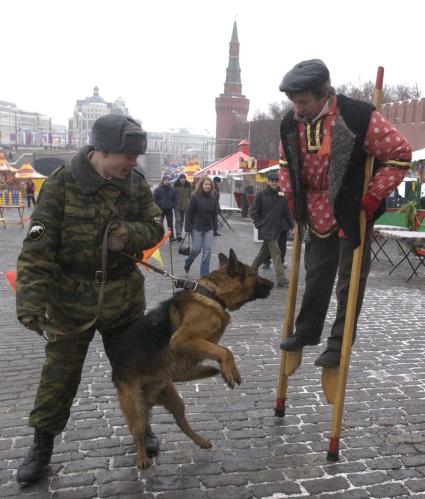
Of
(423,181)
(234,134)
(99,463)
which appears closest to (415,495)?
(99,463)

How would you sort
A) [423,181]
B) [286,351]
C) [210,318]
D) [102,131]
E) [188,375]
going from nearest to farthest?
[102,131] → [210,318] → [188,375] → [286,351] → [423,181]

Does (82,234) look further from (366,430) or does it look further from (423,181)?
(423,181)

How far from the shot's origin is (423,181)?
19812 mm

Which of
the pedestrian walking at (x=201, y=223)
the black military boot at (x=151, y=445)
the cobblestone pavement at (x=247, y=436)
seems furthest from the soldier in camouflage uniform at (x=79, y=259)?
the pedestrian walking at (x=201, y=223)

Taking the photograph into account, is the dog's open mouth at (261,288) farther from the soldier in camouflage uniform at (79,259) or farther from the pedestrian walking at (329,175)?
the soldier in camouflage uniform at (79,259)

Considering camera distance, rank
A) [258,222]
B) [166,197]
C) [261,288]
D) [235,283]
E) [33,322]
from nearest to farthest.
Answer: [33,322] < [235,283] < [261,288] < [258,222] < [166,197]

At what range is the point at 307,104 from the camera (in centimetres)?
333

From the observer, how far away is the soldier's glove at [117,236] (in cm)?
317

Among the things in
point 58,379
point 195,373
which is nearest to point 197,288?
point 195,373

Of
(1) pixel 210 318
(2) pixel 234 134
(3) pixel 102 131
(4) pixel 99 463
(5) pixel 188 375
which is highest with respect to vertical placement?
(2) pixel 234 134

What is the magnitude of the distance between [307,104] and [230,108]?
110057mm

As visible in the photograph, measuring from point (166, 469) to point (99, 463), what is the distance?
0.50 metres

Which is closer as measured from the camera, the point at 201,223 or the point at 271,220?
the point at 271,220

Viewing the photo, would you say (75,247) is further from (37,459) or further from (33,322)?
(37,459)
